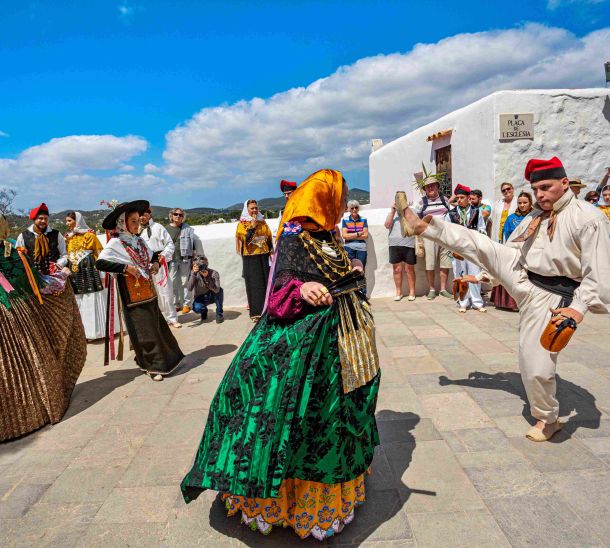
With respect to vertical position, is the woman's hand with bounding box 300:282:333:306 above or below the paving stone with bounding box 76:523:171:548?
above

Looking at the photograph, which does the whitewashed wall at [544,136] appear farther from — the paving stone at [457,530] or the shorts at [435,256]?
the paving stone at [457,530]

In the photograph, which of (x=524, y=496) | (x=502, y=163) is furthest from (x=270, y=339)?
(x=502, y=163)

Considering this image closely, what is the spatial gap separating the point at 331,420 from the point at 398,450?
1.13 m

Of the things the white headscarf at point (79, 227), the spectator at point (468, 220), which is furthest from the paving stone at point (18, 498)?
the spectator at point (468, 220)

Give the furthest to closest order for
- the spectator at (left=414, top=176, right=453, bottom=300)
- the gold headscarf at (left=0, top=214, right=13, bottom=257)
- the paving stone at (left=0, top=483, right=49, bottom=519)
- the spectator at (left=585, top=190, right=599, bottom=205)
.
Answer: the spectator at (left=585, top=190, right=599, bottom=205) → the spectator at (left=414, top=176, right=453, bottom=300) → the gold headscarf at (left=0, top=214, right=13, bottom=257) → the paving stone at (left=0, top=483, right=49, bottom=519)

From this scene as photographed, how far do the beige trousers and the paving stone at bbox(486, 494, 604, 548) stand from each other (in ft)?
2.46

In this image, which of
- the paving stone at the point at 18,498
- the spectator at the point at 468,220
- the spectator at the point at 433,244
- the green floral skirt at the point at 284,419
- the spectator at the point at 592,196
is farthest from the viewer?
the spectator at the point at 592,196

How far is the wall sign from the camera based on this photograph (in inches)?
302

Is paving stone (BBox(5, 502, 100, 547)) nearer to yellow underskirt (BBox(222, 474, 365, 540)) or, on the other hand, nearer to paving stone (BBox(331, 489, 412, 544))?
yellow underskirt (BBox(222, 474, 365, 540))

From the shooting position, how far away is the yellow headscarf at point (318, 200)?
88.7 inches

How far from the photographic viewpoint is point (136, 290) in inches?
183

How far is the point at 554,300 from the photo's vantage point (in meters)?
3.03

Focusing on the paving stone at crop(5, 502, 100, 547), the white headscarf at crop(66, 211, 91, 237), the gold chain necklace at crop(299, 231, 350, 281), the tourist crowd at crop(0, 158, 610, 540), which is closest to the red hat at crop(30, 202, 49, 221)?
the tourist crowd at crop(0, 158, 610, 540)

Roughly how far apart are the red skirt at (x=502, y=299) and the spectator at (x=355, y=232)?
2.23 m
